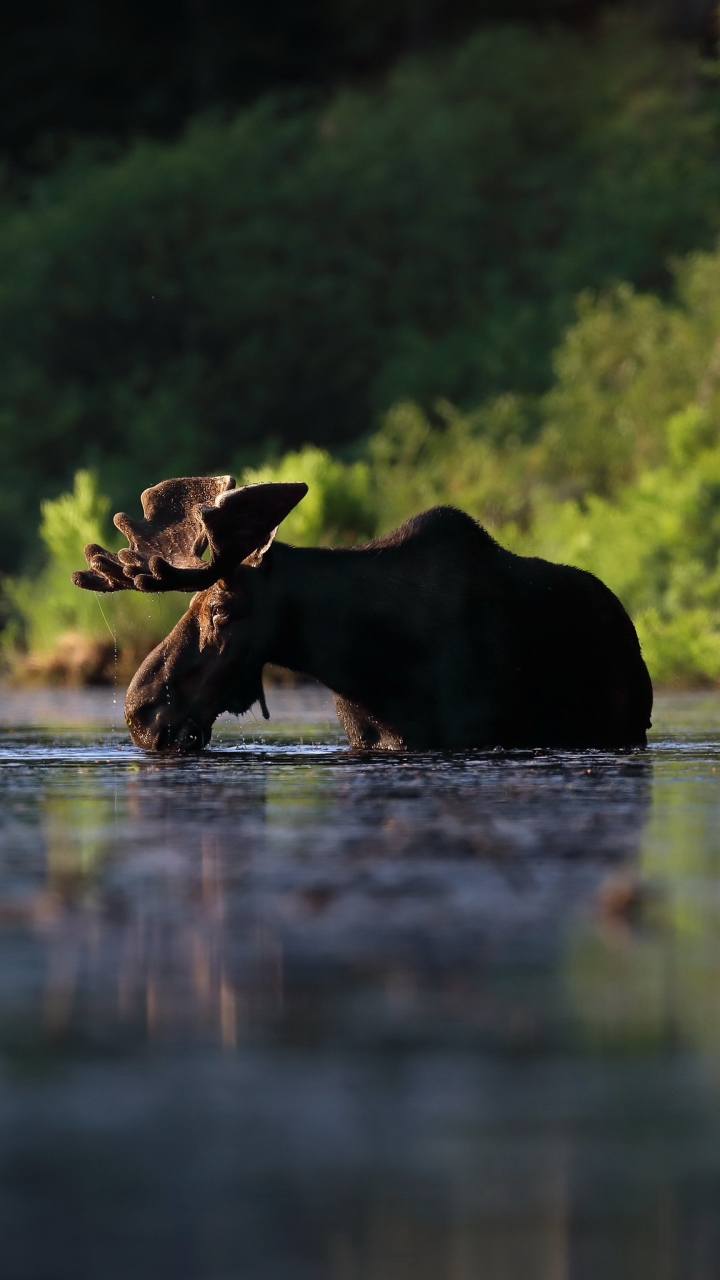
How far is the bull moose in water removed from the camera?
25.6 ft

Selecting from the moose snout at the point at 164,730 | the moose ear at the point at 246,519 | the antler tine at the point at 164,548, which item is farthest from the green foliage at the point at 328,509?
the moose ear at the point at 246,519

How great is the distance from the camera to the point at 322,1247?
1995mm

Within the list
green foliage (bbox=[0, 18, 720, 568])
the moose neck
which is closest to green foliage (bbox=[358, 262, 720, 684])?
green foliage (bbox=[0, 18, 720, 568])

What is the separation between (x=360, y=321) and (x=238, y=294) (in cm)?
224

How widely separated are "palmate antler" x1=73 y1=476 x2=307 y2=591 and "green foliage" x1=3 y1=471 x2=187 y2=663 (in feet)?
27.5

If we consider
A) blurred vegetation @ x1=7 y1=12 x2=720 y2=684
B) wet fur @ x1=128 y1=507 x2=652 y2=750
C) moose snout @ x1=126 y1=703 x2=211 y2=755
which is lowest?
moose snout @ x1=126 y1=703 x2=211 y2=755

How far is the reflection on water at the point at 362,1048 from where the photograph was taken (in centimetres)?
204

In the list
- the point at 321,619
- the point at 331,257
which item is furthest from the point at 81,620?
the point at 331,257

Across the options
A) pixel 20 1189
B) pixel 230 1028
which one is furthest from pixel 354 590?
pixel 20 1189

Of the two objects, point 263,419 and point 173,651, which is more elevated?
point 263,419

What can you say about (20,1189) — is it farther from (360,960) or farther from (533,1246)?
(360,960)

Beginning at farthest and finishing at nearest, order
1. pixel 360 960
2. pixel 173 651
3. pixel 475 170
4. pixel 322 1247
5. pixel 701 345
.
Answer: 1. pixel 475 170
2. pixel 701 345
3. pixel 173 651
4. pixel 360 960
5. pixel 322 1247

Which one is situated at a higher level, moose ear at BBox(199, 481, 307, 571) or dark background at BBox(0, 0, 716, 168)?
dark background at BBox(0, 0, 716, 168)

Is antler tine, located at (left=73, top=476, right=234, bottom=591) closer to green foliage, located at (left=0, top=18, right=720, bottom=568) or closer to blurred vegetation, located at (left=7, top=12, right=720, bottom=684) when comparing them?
blurred vegetation, located at (left=7, top=12, right=720, bottom=684)
